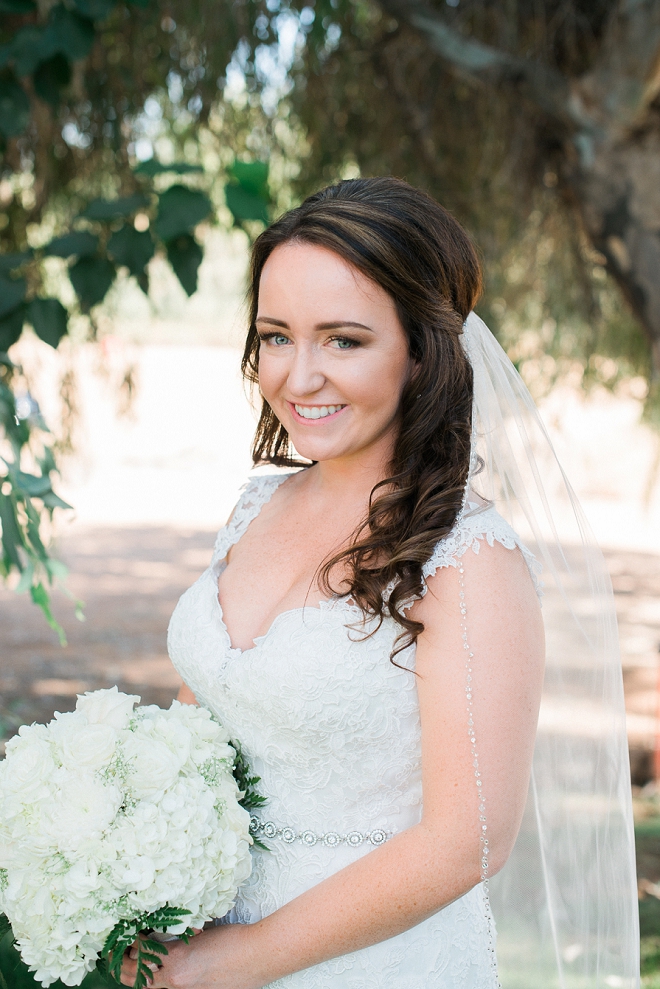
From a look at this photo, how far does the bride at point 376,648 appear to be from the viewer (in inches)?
56.3

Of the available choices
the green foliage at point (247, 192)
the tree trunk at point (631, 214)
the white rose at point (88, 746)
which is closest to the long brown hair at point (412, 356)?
the white rose at point (88, 746)

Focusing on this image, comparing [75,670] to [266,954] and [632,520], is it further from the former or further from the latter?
[632,520]

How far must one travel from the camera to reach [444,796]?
1.42 metres

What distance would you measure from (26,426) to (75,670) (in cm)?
520

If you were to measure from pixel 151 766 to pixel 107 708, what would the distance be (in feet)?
0.51

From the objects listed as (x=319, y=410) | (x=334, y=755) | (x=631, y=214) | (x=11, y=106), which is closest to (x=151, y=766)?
(x=334, y=755)

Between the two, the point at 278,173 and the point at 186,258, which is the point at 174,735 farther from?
the point at 278,173

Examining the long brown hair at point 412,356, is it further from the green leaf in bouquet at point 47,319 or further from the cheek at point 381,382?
the green leaf in bouquet at point 47,319

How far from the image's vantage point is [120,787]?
1458 millimetres

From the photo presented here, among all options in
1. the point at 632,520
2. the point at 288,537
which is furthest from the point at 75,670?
the point at 632,520

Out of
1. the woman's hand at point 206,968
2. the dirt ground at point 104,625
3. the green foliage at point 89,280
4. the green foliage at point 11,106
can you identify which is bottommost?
the dirt ground at point 104,625

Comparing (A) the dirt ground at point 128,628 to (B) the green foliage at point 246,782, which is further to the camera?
(A) the dirt ground at point 128,628

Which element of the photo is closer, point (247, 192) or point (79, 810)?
point (79, 810)

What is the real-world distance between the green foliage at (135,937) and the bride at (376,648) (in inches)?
3.5
